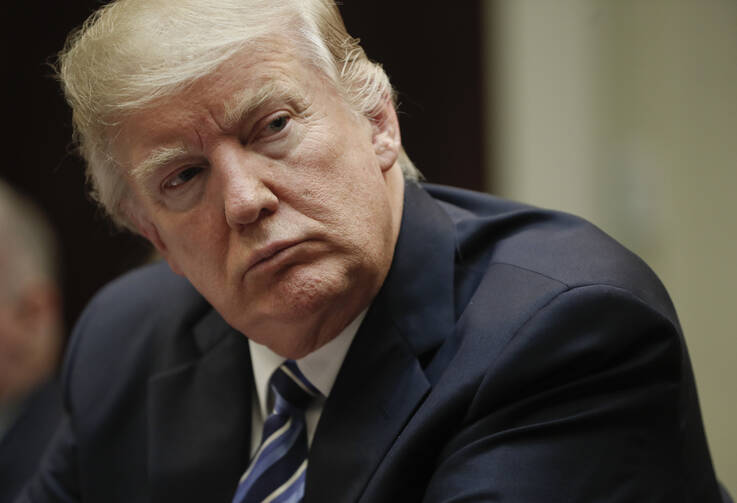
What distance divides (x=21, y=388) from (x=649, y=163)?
8.62 feet

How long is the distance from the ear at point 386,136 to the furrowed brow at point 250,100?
0.20m

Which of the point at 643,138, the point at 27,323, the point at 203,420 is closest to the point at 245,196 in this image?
the point at 203,420

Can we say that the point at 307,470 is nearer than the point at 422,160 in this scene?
Yes

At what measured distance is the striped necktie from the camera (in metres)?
1.54

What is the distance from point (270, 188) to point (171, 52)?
0.81 ft

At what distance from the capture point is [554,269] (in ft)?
4.61

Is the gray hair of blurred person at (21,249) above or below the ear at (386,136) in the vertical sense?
below

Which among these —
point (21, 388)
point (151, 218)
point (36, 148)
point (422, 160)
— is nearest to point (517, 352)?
Answer: point (151, 218)

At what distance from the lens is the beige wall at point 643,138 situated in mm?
3775

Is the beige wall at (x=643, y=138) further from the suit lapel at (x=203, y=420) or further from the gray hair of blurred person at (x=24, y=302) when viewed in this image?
the suit lapel at (x=203, y=420)

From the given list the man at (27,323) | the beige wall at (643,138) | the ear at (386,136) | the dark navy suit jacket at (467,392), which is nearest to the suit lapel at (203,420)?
the dark navy suit jacket at (467,392)

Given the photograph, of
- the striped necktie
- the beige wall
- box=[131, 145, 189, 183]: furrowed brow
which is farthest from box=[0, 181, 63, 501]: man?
the beige wall

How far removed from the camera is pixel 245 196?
136 centimetres

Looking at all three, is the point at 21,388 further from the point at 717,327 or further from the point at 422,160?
the point at 717,327
